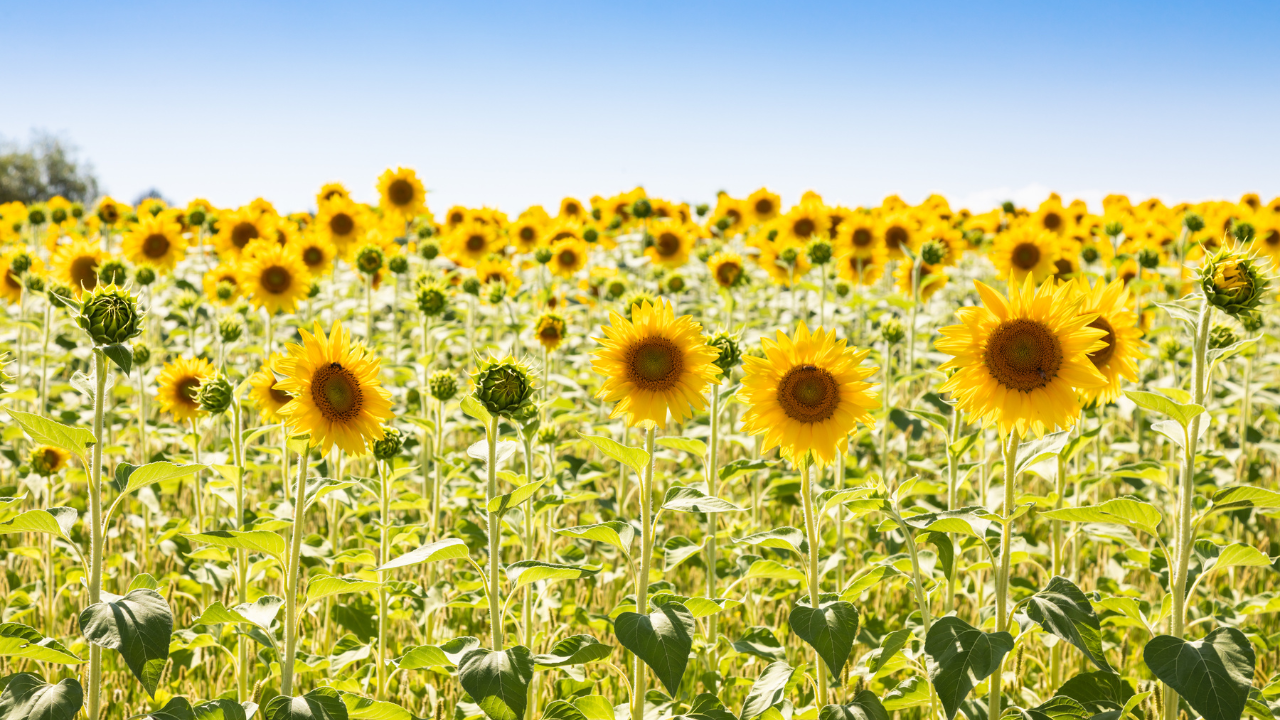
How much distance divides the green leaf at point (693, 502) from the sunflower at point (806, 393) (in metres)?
0.24

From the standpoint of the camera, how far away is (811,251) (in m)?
5.82

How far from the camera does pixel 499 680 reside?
2.11 metres

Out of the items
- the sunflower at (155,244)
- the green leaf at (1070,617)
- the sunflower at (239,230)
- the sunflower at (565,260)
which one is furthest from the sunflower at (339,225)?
the green leaf at (1070,617)

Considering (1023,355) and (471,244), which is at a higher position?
(471,244)

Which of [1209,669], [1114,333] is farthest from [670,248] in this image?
[1209,669]

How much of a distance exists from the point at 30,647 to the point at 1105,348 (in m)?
2.91

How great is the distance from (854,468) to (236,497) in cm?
268

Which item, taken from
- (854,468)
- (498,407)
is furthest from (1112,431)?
(498,407)

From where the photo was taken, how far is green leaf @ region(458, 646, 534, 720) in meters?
2.08

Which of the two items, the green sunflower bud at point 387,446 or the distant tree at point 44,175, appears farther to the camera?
the distant tree at point 44,175

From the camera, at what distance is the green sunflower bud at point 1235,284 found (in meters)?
2.12

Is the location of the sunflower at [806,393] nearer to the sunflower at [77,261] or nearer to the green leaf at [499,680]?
the green leaf at [499,680]

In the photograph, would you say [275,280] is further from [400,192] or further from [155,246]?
[400,192]

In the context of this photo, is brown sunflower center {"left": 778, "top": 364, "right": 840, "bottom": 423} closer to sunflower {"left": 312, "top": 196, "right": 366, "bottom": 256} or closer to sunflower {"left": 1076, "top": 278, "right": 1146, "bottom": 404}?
sunflower {"left": 1076, "top": 278, "right": 1146, "bottom": 404}
